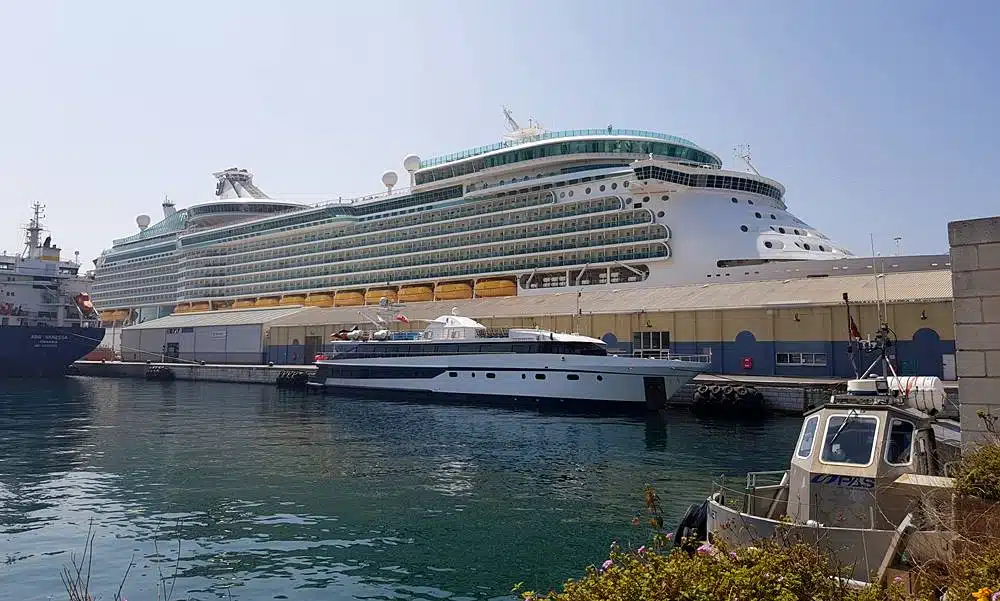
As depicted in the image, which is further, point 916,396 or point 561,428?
point 561,428

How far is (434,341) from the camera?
130 ft

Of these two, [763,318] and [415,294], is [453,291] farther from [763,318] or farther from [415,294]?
[763,318]

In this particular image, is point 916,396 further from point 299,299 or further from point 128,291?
point 128,291

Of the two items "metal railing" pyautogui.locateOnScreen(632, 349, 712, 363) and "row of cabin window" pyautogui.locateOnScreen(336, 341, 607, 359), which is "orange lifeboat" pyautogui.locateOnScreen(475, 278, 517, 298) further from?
"metal railing" pyautogui.locateOnScreen(632, 349, 712, 363)

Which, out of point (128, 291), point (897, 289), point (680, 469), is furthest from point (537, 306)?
point (128, 291)

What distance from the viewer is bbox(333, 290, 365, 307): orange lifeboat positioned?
65.4 metres

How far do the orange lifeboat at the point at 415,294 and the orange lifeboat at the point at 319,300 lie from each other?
34.2 feet

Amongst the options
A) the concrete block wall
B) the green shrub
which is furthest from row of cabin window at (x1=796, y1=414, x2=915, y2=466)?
the green shrub


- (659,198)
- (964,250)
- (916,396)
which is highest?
(659,198)

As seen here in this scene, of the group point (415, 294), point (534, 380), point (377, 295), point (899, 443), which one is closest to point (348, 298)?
point (377, 295)

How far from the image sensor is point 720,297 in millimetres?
36406

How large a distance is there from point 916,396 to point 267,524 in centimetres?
1217

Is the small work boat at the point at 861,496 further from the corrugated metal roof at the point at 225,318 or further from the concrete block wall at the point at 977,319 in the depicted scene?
the corrugated metal roof at the point at 225,318

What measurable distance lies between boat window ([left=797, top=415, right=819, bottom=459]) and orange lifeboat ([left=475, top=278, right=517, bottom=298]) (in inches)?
1730
